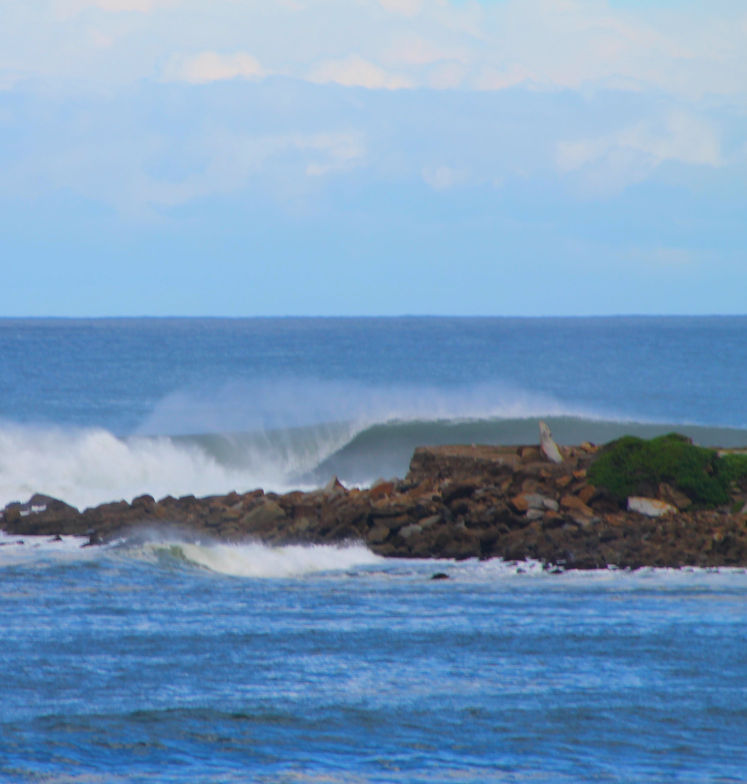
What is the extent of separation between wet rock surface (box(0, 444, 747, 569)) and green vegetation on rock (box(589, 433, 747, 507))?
0.72 ft

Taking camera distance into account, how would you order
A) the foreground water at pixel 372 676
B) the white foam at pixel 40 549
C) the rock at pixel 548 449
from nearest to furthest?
the foreground water at pixel 372 676 < the white foam at pixel 40 549 < the rock at pixel 548 449

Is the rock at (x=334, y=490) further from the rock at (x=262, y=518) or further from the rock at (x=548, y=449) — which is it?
the rock at (x=548, y=449)

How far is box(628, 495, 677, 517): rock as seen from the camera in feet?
66.5

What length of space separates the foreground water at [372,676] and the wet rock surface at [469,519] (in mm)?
1214

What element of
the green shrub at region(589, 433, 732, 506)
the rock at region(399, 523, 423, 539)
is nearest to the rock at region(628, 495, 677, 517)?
the green shrub at region(589, 433, 732, 506)

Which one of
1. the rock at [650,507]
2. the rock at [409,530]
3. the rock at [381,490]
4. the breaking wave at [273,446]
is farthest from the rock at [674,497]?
the breaking wave at [273,446]

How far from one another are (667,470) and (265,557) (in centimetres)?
680

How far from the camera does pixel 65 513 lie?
22406 millimetres

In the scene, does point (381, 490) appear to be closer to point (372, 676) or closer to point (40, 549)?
point (40, 549)

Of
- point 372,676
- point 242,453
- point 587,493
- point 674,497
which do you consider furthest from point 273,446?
point 372,676

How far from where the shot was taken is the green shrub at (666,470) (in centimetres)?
2102

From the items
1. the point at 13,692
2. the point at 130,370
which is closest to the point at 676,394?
the point at 130,370

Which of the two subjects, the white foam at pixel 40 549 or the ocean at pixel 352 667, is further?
the white foam at pixel 40 549

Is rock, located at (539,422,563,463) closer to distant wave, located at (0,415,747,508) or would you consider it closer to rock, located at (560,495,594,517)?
rock, located at (560,495,594,517)
